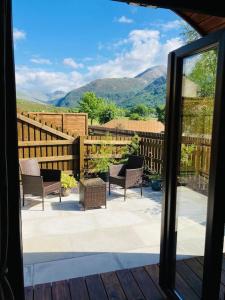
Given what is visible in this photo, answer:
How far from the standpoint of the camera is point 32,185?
3953 mm

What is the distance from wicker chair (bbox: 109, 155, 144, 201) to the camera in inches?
175

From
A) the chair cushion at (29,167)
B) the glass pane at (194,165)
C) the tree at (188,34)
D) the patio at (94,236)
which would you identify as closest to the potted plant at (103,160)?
the patio at (94,236)

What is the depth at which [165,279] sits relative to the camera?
79.6 inches

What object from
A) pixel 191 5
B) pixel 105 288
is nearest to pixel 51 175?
pixel 105 288

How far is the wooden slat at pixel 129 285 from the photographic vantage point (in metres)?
1.99

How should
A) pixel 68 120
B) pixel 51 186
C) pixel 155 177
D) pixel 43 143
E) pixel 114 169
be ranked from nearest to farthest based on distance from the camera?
pixel 51 186, pixel 114 169, pixel 155 177, pixel 43 143, pixel 68 120

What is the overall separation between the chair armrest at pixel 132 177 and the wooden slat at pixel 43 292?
253 centimetres

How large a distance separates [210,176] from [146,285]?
1.25m

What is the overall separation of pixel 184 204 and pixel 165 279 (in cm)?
69

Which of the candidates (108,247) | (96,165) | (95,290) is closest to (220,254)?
(95,290)

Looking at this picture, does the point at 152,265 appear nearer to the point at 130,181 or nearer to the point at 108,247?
the point at 108,247

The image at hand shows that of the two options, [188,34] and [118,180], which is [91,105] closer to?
[118,180]

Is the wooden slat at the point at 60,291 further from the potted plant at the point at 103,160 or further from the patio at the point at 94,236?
the potted plant at the point at 103,160

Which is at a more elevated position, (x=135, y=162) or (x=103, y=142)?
(x=103, y=142)
